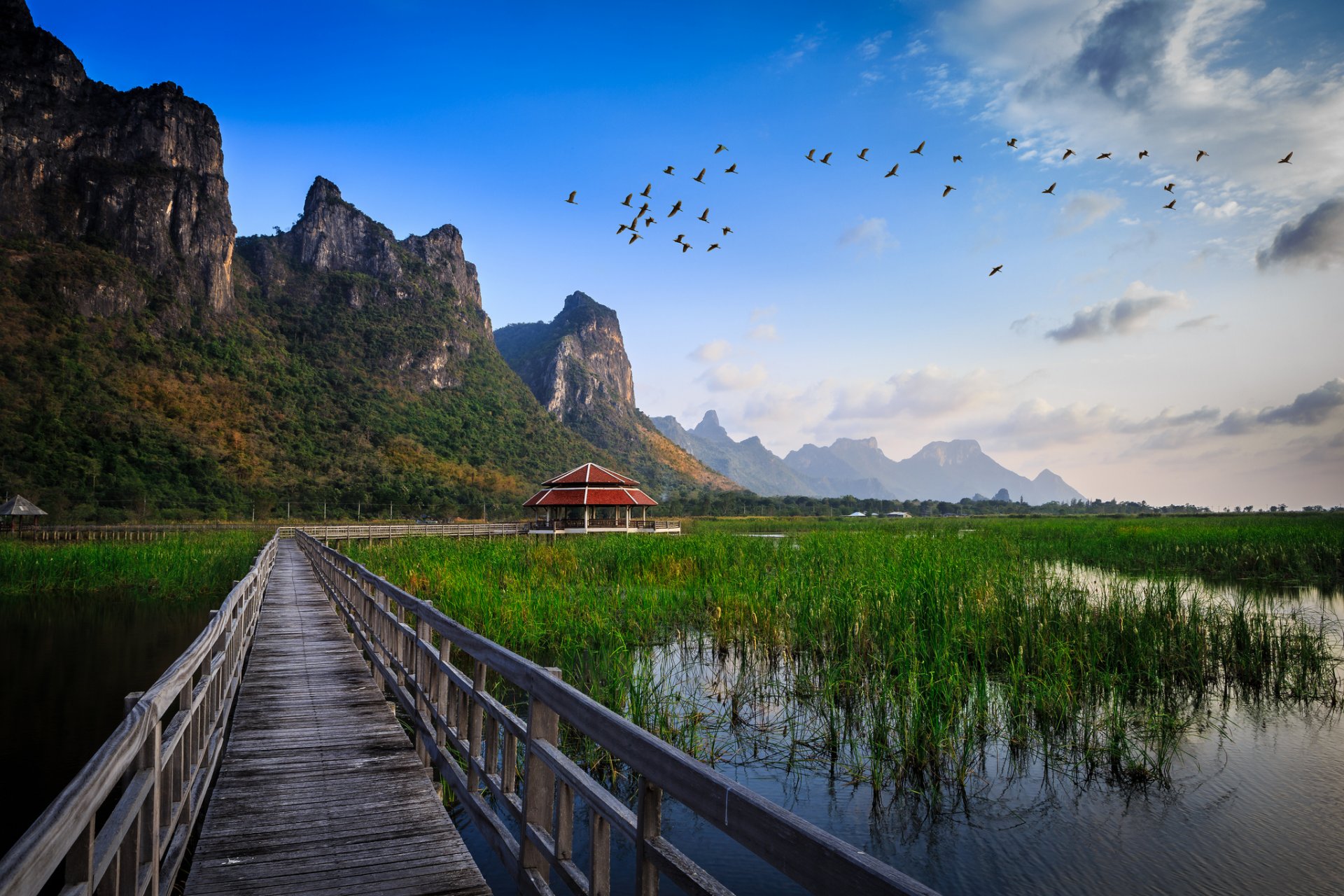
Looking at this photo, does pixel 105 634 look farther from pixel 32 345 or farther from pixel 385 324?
pixel 385 324

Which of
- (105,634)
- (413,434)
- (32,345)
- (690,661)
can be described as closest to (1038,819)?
(690,661)

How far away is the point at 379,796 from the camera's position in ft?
14.4

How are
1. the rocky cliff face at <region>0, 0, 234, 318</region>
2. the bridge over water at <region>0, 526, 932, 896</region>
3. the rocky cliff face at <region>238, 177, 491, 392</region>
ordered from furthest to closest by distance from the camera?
1. the rocky cliff face at <region>238, 177, 491, 392</region>
2. the rocky cliff face at <region>0, 0, 234, 318</region>
3. the bridge over water at <region>0, 526, 932, 896</region>

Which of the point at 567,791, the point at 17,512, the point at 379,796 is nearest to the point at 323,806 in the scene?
the point at 379,796

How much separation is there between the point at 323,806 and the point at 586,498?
112 feet

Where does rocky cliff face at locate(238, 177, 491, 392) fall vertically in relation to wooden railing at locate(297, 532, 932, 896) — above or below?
above

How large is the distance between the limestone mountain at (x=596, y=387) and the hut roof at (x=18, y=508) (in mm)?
85508

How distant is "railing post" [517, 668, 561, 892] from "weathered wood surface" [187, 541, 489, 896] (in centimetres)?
54

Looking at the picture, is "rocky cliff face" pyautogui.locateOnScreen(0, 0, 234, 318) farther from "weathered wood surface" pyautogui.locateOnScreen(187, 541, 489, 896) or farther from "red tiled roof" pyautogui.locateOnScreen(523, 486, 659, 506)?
"weathered wood surface" pyautogui.locateOnScreen(187, 541, 489, 896)

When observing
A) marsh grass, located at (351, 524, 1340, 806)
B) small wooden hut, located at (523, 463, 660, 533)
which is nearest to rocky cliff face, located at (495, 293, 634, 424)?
small wooden hut, located at (523, 463, 660, 533)

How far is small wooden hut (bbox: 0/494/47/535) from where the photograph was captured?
30.5 m

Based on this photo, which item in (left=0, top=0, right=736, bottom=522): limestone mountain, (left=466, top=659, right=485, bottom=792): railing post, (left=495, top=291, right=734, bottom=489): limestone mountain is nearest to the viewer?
(left=466, top=659, right=485, bottom=792): railing post

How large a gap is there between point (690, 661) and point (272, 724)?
5.69 m

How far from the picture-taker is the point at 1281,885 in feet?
16.2
